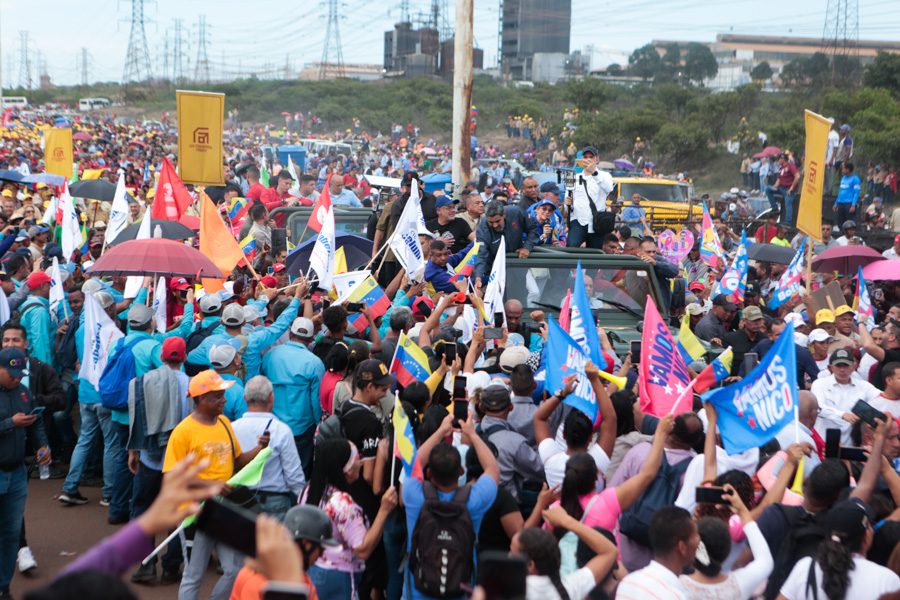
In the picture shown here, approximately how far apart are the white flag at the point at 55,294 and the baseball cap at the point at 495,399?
501 cm

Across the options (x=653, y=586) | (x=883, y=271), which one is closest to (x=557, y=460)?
(x=653, y=586)

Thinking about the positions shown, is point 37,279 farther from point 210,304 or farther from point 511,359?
point 511,359

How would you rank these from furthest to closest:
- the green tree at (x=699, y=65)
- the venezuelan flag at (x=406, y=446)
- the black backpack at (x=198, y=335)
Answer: the green tree at (x=699, y=65) < the black backpack at (x=198, y=335) < the venezuelan flag at (x=406, y=446)

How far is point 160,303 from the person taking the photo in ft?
26.9

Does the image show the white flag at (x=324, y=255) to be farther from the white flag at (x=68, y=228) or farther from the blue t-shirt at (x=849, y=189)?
the blue t-shirt at (x=849, y=189)

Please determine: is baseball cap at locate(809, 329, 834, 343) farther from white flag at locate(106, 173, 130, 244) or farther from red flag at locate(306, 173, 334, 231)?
white flag at locate(106, 173, 130, 244)

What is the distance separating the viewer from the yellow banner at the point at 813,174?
9586 millimetres

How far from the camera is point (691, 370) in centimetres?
682

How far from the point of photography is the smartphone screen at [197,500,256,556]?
2.42m

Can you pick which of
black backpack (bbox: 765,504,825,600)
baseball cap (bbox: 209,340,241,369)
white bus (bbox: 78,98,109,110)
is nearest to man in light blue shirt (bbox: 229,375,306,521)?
baseball cap (bbox: 209,340,241,369)

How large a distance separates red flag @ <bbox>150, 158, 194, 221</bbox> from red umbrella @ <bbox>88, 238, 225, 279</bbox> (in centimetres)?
288

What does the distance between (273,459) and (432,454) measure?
4.76 ft

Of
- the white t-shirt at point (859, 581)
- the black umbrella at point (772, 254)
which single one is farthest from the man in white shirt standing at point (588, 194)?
the white t-shirt at point (859, 581)

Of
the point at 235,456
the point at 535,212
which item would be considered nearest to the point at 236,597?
the point at 235,456
